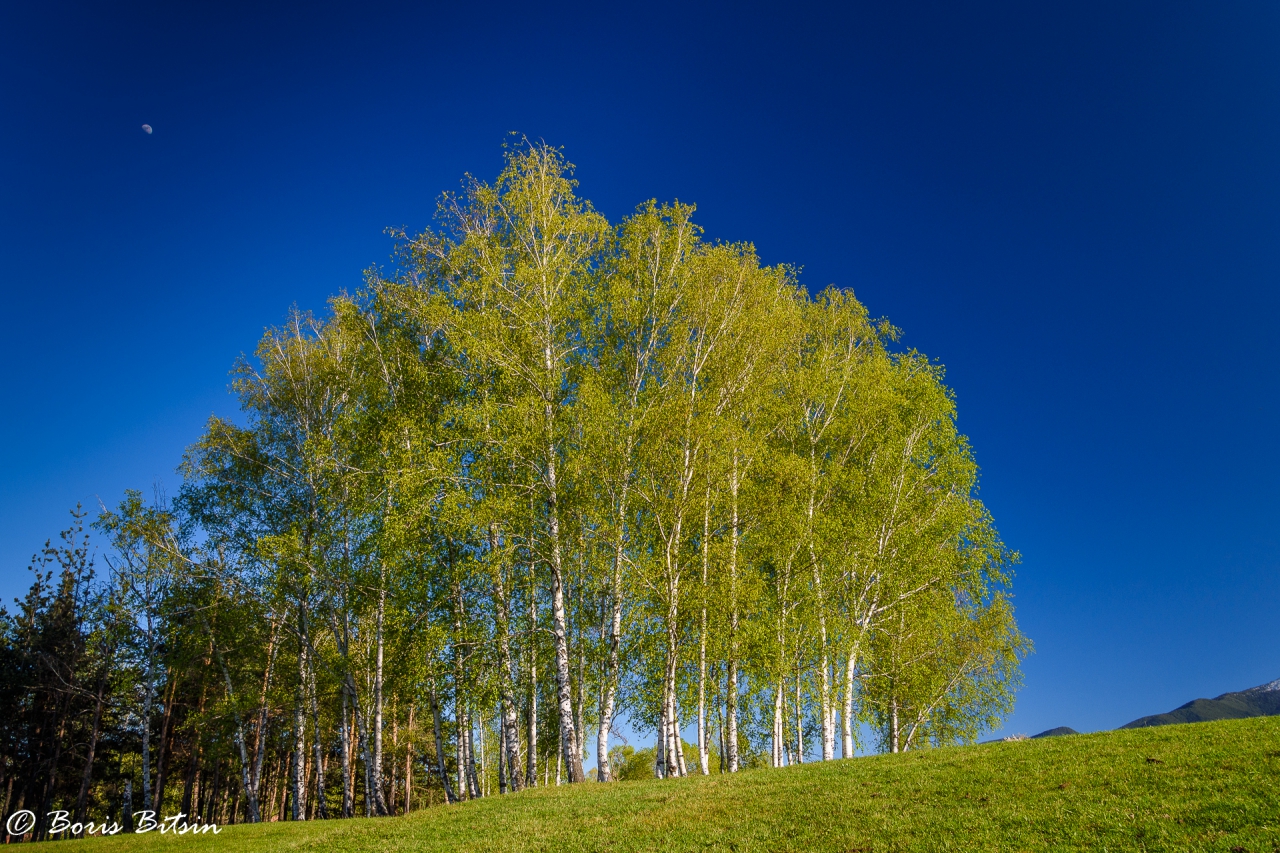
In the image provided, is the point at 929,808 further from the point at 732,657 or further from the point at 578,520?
the point at 578,520

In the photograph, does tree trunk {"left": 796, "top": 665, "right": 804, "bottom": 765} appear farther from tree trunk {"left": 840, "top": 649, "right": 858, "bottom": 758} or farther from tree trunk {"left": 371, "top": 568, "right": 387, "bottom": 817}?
tree trunk {"left": 371, "top": 568, "right": 387, "bottom": 817}

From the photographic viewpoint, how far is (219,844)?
17312 mm

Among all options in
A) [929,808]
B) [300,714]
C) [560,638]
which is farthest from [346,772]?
[929,808]

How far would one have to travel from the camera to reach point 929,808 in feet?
38.8

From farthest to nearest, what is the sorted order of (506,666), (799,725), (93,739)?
(93,739)
(799,725)
(506,666)

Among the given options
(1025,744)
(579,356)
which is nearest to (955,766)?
(1025,744)

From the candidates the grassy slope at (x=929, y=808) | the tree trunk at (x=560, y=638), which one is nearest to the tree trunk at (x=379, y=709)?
the grassy slope at (x=929, y=808)

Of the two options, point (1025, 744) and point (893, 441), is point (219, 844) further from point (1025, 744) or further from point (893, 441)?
point (893, 441)

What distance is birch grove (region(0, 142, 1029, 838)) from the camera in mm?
19172

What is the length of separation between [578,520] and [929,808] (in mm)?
11087

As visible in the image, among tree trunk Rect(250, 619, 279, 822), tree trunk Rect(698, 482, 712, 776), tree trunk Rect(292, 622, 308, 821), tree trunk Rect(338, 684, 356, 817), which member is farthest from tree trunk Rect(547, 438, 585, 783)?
tree trunk Rect(250, 619, 279, 822)

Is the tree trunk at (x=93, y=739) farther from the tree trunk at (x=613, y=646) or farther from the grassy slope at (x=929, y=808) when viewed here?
the tree trunk at (x=613, y=646)

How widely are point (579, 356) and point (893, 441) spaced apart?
1186cm

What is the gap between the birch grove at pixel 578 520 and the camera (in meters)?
19.2
